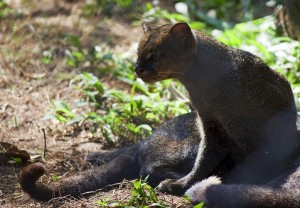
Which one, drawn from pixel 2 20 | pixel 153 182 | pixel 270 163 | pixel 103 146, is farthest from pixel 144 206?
pixel 2 20

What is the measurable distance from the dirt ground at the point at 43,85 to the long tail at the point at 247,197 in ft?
1.07

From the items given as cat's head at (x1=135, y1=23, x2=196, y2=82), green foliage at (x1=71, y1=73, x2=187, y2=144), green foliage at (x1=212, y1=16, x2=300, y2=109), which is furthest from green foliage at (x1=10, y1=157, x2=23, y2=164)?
green foliage at (x1=212, y1=16, x2=300, y2=109)

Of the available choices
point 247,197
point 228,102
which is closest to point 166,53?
point 228,102

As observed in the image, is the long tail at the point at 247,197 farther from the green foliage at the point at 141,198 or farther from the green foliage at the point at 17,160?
the green foliage at the point at 17,160

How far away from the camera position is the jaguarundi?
4855mm

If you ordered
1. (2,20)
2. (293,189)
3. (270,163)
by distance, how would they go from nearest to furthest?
(293,189)
(270,163)
(2,20)

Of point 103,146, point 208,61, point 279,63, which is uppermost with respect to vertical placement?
point 208,61

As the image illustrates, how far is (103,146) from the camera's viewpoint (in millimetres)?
6105

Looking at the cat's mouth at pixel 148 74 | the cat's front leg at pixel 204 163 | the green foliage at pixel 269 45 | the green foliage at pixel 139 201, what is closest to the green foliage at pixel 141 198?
the green foliage at pixel 139 201

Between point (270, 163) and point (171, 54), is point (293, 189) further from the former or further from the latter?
point (171, 54)

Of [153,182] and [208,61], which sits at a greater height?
[208,61]

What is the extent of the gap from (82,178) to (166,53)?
118 centimetres

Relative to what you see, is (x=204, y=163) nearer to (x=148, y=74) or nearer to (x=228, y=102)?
(x=228, y=102)

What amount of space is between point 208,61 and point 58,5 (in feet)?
18.0
